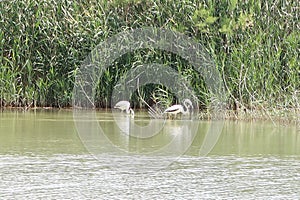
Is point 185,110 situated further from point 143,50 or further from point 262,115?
point 143,50

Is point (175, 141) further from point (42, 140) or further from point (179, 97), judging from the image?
point (179, 97)

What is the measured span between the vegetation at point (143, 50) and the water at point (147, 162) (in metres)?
1.30

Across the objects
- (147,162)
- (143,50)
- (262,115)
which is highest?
(143,50)

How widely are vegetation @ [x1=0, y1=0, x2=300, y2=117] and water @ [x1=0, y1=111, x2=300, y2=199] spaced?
4.26 ft

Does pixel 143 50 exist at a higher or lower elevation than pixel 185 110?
higher

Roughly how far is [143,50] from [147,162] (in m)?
5.17

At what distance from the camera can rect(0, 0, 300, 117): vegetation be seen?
12.2 meters

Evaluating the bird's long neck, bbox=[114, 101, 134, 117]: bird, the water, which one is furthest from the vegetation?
the water

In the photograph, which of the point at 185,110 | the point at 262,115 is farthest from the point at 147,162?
the point at 185,110

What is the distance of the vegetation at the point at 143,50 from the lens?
12.2 m

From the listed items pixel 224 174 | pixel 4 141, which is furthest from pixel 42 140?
pixel 224 174

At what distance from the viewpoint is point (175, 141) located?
962cm

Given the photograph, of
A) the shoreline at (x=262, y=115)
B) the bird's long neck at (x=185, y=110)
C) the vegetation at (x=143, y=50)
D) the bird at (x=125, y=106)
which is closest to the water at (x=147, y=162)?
the shoreline at (x=262, y=115)

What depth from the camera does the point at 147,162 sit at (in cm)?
809
